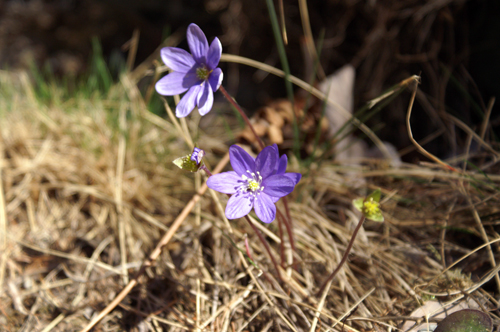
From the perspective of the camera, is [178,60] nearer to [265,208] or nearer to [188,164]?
[188,164]

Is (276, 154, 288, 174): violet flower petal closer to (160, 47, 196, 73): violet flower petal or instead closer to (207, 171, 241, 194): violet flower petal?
(207, 171, 241, 194): violet flower petal

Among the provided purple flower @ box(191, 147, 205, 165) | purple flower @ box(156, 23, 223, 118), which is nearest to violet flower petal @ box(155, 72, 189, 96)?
purple flower @ box(156, 23, 223, 118)

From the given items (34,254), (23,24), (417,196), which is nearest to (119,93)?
(34,254)

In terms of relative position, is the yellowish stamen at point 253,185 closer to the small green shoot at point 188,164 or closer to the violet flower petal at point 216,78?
the small green shoot at point 188,164

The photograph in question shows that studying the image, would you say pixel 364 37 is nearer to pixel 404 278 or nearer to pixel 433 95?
pixel 433 95

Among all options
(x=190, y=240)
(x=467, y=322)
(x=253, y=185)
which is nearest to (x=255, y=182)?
(x=253, y=185)

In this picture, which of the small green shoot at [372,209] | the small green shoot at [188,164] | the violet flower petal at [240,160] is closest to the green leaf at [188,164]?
the small green shoot at [188,164]

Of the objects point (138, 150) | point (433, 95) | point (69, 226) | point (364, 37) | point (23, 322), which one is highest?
point (364, 37)
